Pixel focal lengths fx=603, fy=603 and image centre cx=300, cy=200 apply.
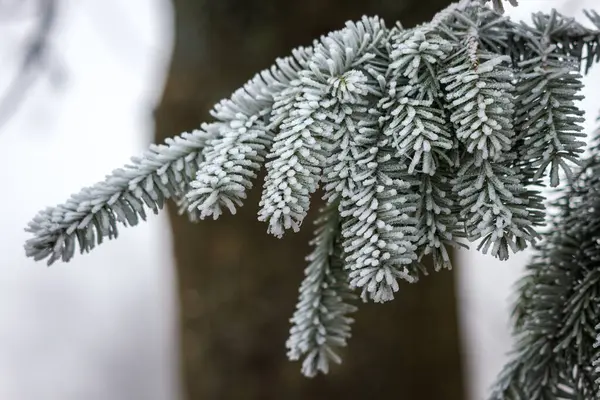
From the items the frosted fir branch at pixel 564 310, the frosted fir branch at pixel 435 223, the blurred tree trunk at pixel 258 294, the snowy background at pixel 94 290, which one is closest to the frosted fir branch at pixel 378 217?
the frosted fir branch at pixel 435 223

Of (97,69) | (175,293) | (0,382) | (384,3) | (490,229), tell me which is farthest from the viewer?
(0,382)

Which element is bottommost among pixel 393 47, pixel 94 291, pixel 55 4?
pixel 393 47

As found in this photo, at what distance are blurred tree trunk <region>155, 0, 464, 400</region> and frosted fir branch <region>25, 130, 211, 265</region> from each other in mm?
463

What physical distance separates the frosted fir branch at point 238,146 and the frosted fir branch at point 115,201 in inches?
0.7

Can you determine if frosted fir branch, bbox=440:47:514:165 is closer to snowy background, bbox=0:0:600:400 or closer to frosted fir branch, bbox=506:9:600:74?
frosted fir branch, bbox=506:9:600:74

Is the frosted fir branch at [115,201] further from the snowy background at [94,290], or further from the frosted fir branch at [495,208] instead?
the snowy background at [94,290]

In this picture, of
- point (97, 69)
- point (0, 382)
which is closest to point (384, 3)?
point (97, 69)

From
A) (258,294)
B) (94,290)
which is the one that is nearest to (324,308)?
(258,294)

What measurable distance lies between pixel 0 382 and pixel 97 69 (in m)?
1.01

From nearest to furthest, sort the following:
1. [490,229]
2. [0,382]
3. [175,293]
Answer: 1. [490,229]
2. [175,293]
3. [0,382]

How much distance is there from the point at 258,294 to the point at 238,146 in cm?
56

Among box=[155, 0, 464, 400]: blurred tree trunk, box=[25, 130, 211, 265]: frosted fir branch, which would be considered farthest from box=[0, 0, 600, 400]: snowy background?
box=[25, 130, 211, 265]: frosted fir branch

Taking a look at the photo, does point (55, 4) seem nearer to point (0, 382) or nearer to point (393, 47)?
point (393, 47)

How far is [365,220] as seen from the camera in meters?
0.27
